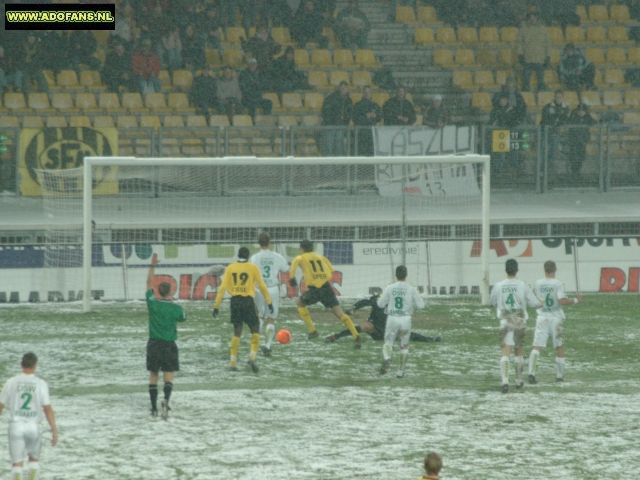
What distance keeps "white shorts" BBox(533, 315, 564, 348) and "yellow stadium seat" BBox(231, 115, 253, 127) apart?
12524 millimetres

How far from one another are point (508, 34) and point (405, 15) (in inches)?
119

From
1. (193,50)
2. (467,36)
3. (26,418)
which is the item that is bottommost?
(26,418)

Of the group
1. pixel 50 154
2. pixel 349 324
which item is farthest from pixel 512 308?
pixel 50 154

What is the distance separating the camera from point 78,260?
790 inches

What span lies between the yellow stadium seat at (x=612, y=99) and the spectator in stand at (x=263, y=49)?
9.01 metres

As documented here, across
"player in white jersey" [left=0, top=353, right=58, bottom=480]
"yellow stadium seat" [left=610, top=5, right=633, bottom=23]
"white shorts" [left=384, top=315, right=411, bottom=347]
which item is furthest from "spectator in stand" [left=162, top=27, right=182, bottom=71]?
"player in white jersey" [left=0, top=353, right=58, bottom=480]

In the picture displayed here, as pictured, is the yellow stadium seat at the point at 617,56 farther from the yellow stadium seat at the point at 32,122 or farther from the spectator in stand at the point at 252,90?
the yellow stadium seat at the point at 32,122

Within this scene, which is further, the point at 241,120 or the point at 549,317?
the point at 241,120

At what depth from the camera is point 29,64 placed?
2431cm

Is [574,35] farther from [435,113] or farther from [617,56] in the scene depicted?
[435,113]

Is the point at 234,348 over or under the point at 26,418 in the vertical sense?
over

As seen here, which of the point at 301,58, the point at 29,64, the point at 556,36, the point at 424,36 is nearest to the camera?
the point at 29,64

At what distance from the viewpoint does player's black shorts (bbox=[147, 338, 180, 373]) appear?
11625 mm

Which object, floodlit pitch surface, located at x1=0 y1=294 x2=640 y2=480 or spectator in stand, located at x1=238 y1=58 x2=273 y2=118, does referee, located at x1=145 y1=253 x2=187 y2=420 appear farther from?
spectator in stand, located at x1=238 y1=58 x2=273 y2=118
